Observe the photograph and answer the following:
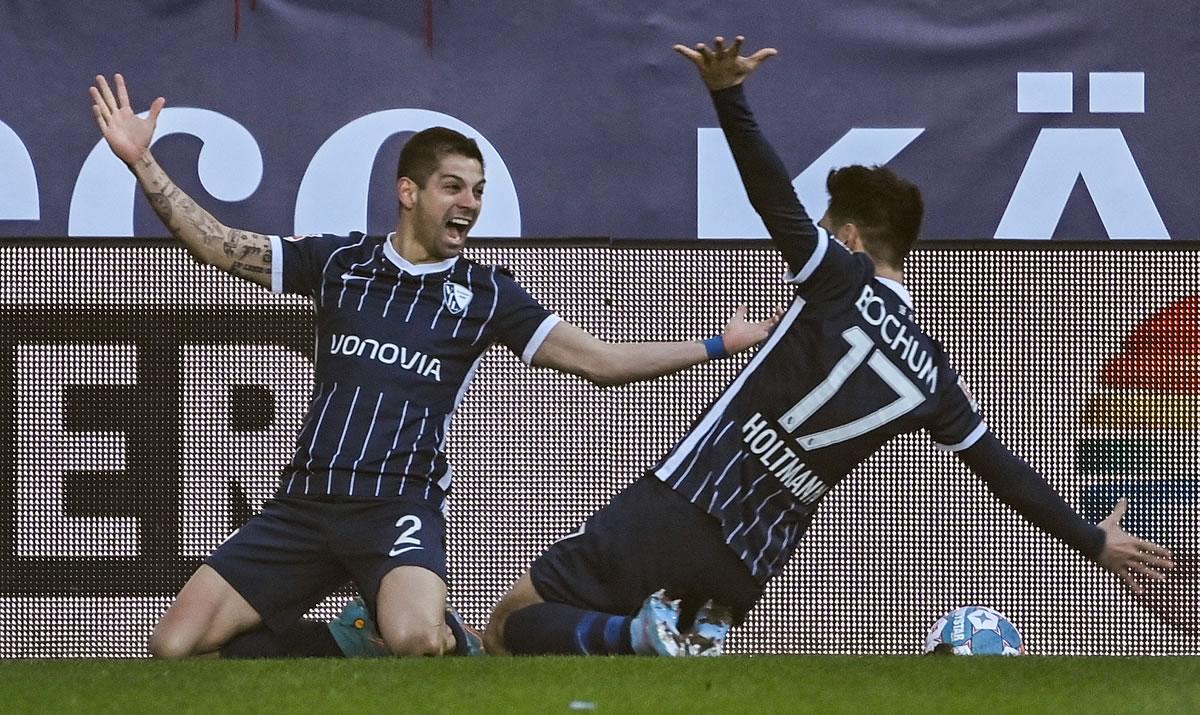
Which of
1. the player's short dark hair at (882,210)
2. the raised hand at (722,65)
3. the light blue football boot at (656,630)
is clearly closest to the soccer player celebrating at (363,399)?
the player's short dark hair at (882,210)

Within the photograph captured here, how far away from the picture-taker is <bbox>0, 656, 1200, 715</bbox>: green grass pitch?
338 centimetres

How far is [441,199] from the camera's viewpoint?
486cm

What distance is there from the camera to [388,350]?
15.5ft

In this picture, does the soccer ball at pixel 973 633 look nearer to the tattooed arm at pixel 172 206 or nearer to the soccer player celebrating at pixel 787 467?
the soccer player celebrating at pixel 787 467

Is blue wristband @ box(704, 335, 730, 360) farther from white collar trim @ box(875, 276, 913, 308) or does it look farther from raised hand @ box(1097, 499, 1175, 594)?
raised hand @ box(1097, 499, 1175, 594)

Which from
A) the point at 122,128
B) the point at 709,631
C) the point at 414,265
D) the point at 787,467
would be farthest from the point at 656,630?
the point at 122,128

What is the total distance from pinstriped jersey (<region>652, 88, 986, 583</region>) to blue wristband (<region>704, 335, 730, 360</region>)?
0.16 metres

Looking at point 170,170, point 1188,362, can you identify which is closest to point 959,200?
point 1188,362

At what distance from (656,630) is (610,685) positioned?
75cm

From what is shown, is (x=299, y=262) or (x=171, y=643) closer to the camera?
(x=171, y=643)

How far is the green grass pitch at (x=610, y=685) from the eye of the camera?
133 inches

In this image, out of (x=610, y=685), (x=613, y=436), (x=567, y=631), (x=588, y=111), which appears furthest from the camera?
(x=588, y=111)

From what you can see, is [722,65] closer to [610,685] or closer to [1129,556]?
[610,685]

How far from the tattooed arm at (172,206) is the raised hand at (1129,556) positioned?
7.66 feet
